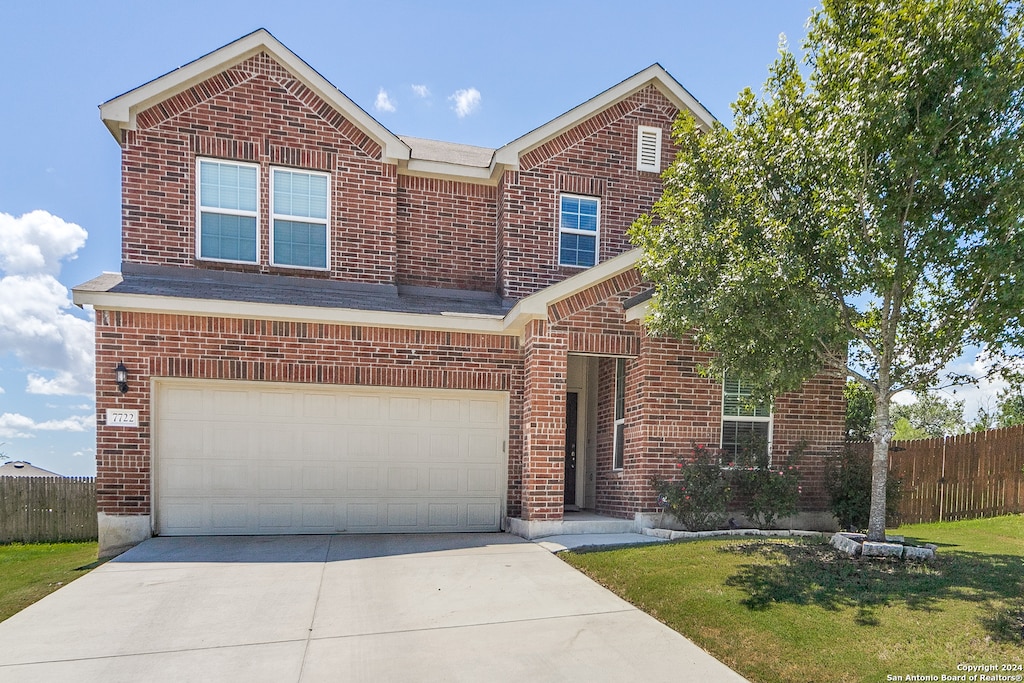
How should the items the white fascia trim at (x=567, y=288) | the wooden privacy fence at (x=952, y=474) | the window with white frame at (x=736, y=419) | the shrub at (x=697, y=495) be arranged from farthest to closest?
the wooden privacy fence at (x=952, y=474), the window with white frame at (x=736, y=419), the white fascia trim at (x=567, y=288), the shrub at (x=697, y=495)

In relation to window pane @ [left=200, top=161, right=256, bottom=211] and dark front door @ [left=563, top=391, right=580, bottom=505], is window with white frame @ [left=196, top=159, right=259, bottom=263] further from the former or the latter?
dark front door @ [left=563, top=391, right=580, bottom=505]

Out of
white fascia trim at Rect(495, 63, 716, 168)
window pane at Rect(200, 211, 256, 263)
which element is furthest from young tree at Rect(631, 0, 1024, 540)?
window pane at Rect(200, 211, 256, 263)

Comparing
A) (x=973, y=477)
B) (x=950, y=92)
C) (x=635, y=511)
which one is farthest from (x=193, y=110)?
(x=973, y=477)

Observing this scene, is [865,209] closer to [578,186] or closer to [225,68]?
[578,186]

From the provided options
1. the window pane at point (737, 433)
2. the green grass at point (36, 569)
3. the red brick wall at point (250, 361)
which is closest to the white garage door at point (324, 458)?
the red brick wall at point (250, 361)

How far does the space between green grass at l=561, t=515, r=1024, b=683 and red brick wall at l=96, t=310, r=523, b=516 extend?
359 centimetres

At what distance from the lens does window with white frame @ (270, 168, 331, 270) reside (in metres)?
10.4

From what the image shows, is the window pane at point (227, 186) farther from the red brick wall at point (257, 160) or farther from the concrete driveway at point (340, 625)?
the concrete driveway at point (340, 625)

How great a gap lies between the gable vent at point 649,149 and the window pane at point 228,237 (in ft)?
23.3

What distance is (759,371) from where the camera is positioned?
7.44m

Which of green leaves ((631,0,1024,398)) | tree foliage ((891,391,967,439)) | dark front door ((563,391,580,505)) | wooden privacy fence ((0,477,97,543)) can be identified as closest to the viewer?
green leaves ((631,0,1024,398))

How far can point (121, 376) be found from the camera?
28.5 ft

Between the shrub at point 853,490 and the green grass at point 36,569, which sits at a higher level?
the shrub at point 853,490

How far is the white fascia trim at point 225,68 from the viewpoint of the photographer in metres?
9.77
